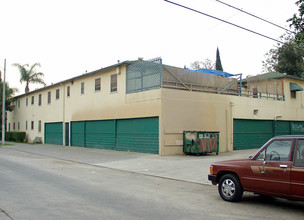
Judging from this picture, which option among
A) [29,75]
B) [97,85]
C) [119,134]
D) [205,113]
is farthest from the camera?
[29,75]

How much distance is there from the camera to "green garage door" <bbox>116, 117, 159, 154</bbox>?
18938 millimetres

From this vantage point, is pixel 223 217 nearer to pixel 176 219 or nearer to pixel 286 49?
pixel 176 219

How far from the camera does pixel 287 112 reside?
27359 mm

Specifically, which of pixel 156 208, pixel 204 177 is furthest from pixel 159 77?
pixel 156 208

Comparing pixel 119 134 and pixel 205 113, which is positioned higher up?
pixel 205 113

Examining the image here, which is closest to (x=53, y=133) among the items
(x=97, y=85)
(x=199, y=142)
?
(x=97, y=85)

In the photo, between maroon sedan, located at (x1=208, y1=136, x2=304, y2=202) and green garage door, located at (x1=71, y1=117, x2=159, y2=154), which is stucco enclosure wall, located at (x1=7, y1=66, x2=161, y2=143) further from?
maroon sedan, located at (x1=208, y1=136, x2=304, y2=202)

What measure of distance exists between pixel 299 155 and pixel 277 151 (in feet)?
1.67

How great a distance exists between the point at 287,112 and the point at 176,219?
2468 cm

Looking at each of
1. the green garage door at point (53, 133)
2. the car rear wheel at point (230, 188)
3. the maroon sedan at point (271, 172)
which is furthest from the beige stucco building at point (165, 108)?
the maroon sedan at point (271, 172)

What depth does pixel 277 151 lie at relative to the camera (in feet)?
22.1

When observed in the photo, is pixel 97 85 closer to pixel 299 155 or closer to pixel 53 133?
pixel 53 133

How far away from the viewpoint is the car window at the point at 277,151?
259 inches

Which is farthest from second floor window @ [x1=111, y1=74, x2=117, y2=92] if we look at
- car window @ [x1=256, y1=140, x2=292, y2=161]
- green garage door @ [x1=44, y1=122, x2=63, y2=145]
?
car window @ [x1=256, y1=140, x2=292, y2=161]
